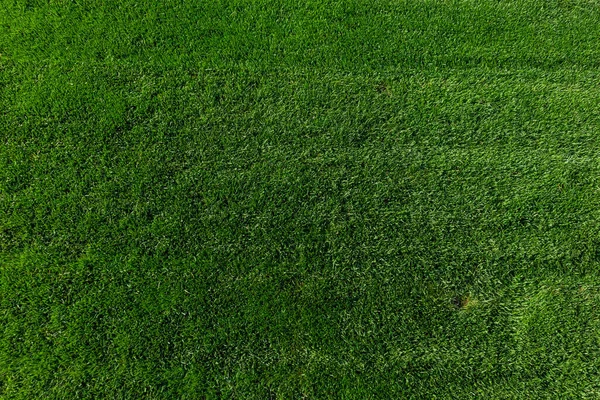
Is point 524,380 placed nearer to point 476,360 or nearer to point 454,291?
point 476,360

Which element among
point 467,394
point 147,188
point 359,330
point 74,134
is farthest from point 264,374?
point 74,134

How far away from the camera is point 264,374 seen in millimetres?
2254

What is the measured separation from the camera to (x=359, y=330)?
7.66 feet

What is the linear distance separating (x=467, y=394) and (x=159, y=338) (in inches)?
69.3

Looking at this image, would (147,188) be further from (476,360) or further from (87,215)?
(476,360)

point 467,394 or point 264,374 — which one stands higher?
point 264,374

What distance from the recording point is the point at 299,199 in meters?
2.53

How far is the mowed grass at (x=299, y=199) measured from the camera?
229cm

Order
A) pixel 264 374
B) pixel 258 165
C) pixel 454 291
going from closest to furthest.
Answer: pixel 264 374 < pixel 454 291 < pixel 258 165

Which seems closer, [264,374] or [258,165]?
[264,374]

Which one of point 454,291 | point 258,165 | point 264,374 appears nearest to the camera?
point 264,374

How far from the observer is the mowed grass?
2.29 meters

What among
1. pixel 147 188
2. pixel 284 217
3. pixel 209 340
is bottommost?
pixel 209 340

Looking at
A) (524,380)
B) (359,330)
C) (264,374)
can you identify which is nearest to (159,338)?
(264,374)
